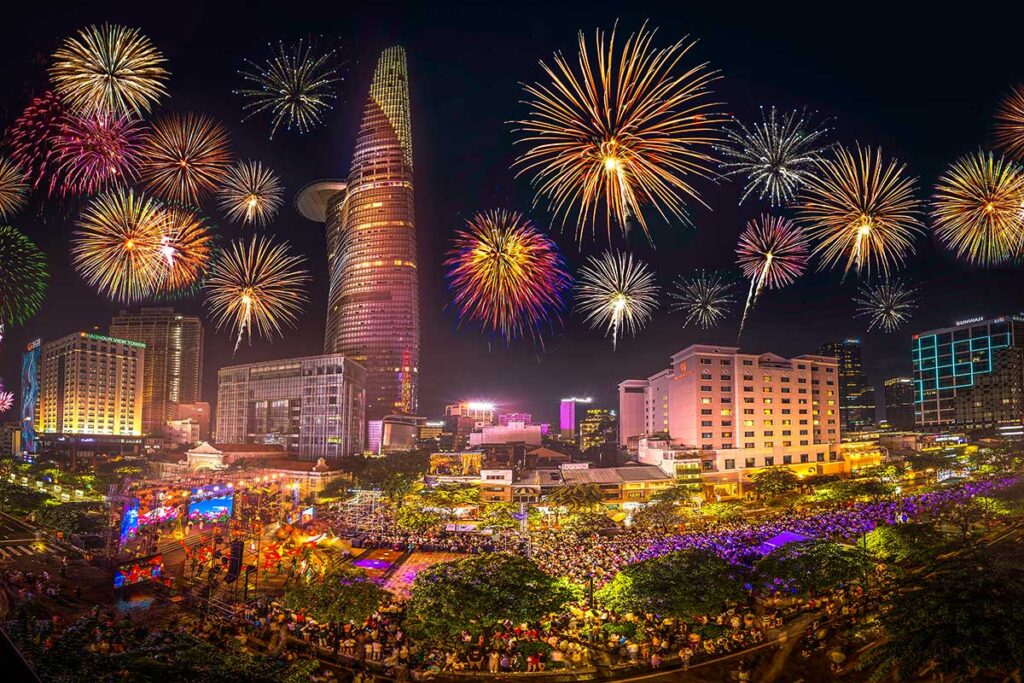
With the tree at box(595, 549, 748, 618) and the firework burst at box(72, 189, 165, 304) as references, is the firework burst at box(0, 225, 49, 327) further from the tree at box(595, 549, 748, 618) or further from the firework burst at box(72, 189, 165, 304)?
the tree at box(595, 549, 748, 618)

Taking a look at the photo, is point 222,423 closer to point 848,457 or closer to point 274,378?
point 274,378

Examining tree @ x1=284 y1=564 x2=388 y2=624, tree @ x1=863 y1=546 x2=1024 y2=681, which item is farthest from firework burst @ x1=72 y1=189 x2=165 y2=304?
tree @ x1=863 y1=546 x2=1024 y2=681

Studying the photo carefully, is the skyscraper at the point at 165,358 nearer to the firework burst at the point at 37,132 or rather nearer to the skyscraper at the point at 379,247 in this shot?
the skyscraper at the point at 379,247

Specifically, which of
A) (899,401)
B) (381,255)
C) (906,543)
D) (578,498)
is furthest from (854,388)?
(906,543)

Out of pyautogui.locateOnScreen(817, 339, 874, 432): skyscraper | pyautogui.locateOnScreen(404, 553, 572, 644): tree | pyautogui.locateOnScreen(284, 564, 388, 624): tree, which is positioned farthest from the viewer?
pyautogui.locateOnScreen(817, 339, 874, 432): skyscraper

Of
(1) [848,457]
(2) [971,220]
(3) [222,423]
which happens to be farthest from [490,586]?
(3) [222,423]
